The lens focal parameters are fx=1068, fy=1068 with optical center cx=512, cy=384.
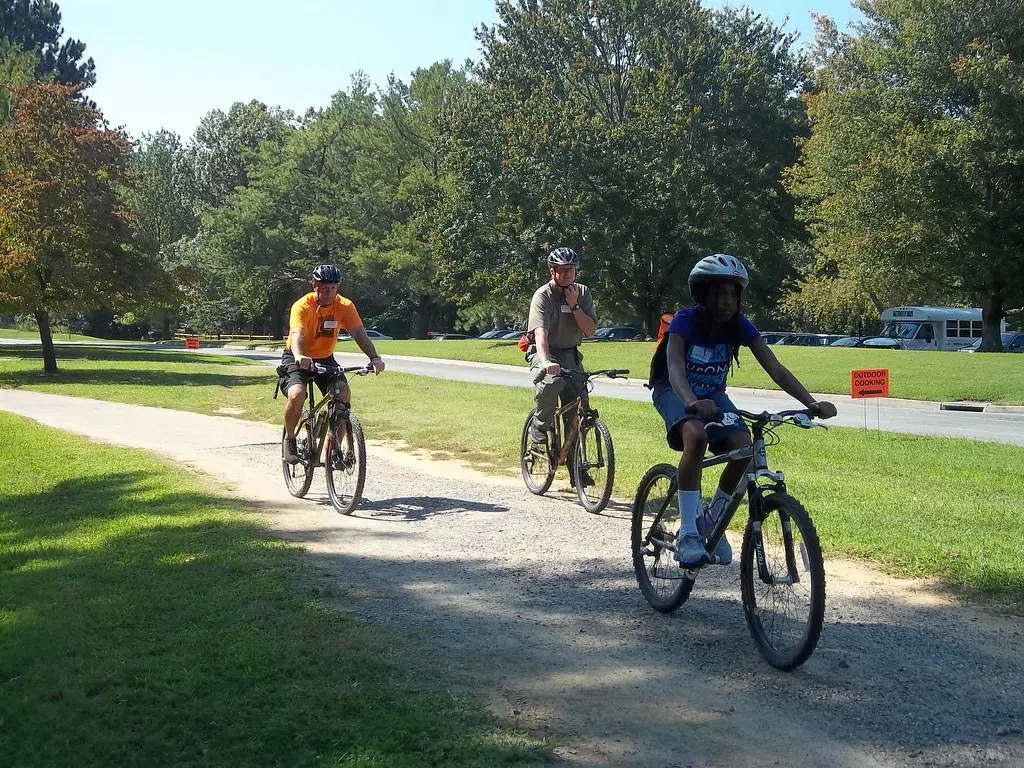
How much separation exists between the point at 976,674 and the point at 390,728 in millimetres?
2626

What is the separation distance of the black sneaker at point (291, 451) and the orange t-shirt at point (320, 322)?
0.83m

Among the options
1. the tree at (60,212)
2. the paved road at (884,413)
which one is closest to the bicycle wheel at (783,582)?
the paved road at (884,413)

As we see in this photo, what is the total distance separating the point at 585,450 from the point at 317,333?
2491mm

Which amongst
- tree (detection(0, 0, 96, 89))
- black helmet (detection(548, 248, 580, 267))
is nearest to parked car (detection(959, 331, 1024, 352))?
black helmet (detection(548, 248, 580, 267))

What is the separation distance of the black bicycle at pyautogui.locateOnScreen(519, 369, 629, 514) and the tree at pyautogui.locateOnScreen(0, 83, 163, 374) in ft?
62.9

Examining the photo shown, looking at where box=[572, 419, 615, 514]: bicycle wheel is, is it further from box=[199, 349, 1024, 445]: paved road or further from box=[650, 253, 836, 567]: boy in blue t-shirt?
box=[199, 349, 1024, 445]: paved road

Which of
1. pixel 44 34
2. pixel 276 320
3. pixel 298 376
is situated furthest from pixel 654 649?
pixel 44 34

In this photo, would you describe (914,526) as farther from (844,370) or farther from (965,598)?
(844,370)

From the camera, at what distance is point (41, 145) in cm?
2584

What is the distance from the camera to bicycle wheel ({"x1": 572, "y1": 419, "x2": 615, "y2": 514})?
27.9ft

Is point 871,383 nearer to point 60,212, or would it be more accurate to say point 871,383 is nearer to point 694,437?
point 694,437

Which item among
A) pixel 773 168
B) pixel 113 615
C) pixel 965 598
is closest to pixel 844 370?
pixel 773 168

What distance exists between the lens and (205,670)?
15.1 ft

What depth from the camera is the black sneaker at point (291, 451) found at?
30.8ft
